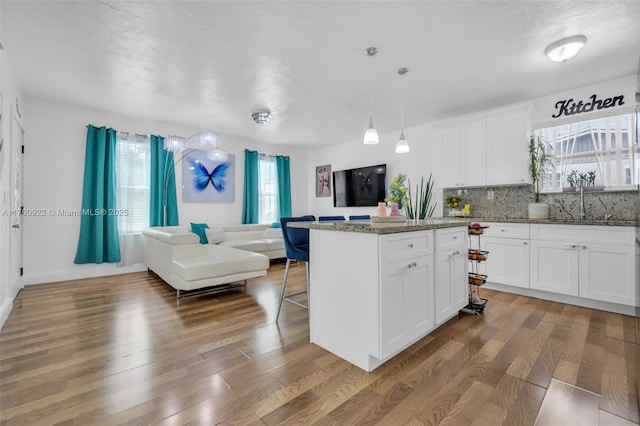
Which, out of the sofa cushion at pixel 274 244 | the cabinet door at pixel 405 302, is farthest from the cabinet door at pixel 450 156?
the sofa cushion at pixel 274 244

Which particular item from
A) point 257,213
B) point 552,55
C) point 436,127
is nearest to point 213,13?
point 552,55

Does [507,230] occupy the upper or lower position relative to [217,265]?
upper

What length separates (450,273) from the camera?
2529mm

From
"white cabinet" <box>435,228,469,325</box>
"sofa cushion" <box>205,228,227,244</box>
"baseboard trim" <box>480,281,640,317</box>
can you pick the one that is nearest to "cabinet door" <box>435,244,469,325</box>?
"white cabinet" <box>435,228,469,325</box>

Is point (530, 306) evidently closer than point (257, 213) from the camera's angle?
Yes

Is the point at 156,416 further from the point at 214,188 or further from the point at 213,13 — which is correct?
the point at 214,188

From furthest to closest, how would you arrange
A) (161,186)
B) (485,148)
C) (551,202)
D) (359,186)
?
(359,186) < (161,186) < (485,148) < (551,202)

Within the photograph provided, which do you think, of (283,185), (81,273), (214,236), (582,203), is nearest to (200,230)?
(214,236)

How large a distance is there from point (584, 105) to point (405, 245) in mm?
3332

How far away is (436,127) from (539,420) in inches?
156

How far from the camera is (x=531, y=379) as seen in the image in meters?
1.79

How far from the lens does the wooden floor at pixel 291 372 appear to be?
4.88 feet

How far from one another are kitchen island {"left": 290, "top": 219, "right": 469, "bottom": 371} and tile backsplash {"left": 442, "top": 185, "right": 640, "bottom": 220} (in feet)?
7.30

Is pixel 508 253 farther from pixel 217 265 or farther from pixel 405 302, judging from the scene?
pixel 217 265
